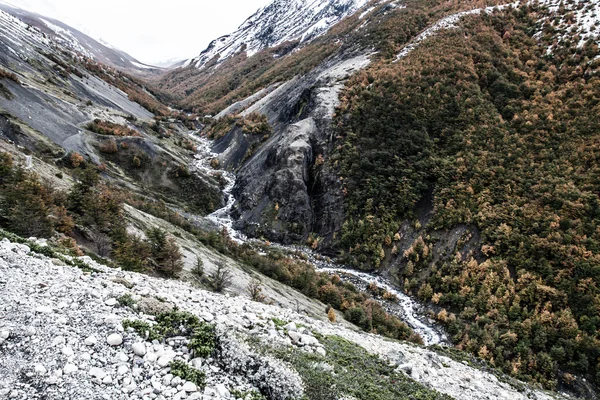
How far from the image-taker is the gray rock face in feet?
105

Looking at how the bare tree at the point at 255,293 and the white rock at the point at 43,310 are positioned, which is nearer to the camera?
the white rock at the point at 43,310

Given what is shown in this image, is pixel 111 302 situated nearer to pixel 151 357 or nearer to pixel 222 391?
pixel 151 357

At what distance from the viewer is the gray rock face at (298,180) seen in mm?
32125

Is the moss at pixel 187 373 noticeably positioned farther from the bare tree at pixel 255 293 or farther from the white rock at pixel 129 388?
the bare tree at pixel 255 293

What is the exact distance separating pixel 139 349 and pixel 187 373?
3.51ft

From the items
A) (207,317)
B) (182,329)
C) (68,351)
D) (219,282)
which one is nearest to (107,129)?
(219,282)

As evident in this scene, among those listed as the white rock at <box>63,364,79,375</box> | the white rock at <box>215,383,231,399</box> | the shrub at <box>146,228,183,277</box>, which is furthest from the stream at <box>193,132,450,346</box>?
the white rock at <box>63,364,79,375</box>

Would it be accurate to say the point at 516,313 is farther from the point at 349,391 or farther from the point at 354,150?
the point at 354,150

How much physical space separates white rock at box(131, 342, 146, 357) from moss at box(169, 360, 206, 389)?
1.95ft

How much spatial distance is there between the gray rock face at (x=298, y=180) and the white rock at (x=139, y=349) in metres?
25.1

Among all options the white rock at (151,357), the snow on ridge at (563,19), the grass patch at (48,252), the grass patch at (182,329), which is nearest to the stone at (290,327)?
the grass patch at (182,329)

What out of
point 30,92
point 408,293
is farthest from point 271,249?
point 30,92

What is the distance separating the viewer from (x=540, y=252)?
2158 cm

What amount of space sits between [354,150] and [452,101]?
38.3ft
